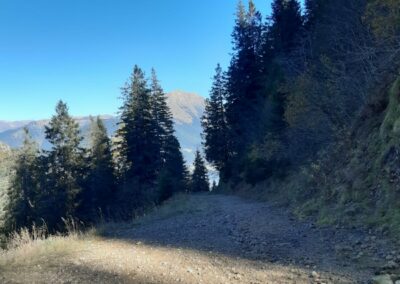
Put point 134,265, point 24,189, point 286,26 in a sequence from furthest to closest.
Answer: point 24,189, point 286,26, point 134,265

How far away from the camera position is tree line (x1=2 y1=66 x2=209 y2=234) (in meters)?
35.8

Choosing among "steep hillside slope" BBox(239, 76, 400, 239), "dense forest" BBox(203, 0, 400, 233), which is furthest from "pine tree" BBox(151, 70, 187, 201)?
"steep hillside slope" BBox(239, 76, 400, 239)

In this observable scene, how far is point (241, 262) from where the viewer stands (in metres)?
5.88

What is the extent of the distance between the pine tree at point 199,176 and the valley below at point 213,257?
143ft

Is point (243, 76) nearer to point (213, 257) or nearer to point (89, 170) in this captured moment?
point (89, 170)

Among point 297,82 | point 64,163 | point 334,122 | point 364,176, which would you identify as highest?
point 297,82

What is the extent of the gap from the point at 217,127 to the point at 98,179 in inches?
604

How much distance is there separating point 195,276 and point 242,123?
3336 cm

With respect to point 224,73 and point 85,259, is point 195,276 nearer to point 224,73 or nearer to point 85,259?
point 85,259

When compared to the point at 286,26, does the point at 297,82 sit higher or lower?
lower

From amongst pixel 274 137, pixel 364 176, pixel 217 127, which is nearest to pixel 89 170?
pixel 217 127

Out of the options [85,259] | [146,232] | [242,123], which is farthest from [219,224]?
[242,123]

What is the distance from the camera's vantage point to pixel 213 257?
20.8 feet

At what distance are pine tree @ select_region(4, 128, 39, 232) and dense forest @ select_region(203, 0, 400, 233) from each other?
66.2 ft
